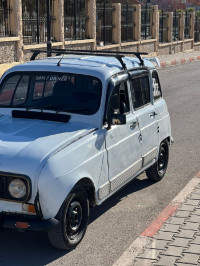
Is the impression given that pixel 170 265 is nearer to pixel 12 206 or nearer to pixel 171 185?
pixel 12 206

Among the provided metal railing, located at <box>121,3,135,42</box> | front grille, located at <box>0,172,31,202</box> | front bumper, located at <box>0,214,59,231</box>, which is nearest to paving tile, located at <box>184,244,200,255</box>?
front bumper, located at <box>0,214,59,231</box>

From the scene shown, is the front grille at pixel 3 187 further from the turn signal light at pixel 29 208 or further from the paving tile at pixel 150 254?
the paving tile at pixel 150 254

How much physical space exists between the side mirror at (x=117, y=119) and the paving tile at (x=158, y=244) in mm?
1383

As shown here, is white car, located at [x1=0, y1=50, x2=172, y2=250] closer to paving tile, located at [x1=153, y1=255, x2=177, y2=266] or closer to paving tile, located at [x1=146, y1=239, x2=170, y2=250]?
paving tile, located at [x1=146, y1=239, x2=170, y2=250]

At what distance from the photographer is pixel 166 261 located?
203 inches

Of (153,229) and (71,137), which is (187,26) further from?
(71,137)

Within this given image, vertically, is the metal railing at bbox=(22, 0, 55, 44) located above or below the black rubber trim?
above

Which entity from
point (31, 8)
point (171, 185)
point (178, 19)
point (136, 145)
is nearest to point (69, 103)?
point (136, 145)

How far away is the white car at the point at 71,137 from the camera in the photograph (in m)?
4.94

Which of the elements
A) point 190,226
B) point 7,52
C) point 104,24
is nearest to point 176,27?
point 104,24

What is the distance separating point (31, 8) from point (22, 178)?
20412 millimetres

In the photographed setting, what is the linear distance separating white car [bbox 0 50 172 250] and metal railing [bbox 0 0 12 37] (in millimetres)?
15527

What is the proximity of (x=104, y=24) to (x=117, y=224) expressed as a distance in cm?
2538

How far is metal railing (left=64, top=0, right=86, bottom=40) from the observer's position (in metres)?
27.1
